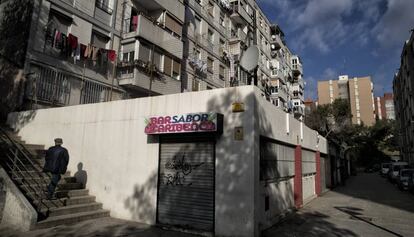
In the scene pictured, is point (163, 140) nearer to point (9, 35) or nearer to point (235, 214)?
point (235, 214)

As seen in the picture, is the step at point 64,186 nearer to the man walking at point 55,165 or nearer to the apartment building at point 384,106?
the man walking at point 55,165

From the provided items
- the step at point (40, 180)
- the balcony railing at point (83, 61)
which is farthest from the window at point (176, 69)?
the step at point (40, 180)

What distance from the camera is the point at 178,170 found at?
28.2 feet

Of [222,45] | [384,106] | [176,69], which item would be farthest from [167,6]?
[384,106]

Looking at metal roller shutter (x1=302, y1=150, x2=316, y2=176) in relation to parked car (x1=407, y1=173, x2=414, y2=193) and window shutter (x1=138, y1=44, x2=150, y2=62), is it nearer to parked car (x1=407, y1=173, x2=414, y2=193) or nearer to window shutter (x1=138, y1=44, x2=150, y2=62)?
parked car (x1=407, y1=173, x2=414, y2=193)

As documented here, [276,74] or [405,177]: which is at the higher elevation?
[276,74]

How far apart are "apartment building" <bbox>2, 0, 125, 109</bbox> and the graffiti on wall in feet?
28.1

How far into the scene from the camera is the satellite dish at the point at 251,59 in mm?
9766

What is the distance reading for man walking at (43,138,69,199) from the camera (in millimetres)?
8430

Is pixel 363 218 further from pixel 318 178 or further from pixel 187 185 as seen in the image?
pixel 318 178

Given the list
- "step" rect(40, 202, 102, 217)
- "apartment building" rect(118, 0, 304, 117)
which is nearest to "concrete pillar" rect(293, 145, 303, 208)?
"apartment building" rect(118, 0, 304, 117)

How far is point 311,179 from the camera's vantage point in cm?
1616

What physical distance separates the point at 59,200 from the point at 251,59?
737cm

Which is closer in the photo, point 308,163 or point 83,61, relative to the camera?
point 308,163
